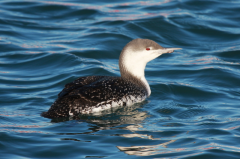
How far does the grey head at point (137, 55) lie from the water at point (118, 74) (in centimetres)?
61

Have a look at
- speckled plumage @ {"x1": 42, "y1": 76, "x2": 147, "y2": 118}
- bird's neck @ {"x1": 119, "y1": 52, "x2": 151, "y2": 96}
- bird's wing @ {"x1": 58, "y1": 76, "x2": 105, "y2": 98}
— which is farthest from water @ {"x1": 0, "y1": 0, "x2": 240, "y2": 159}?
bird's wing @ {"x1": 58, "y1": 76, "x2": 105, "y2": 98}

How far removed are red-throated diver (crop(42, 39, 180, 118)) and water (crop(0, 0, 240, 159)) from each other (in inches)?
6.6

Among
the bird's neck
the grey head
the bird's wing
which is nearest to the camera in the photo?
the bird's wing

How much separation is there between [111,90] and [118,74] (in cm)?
234

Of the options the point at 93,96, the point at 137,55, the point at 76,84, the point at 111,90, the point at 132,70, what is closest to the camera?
the point at 93,96

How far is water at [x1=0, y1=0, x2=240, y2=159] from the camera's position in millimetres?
5207

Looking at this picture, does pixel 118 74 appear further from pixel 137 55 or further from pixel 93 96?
pixel 93 96

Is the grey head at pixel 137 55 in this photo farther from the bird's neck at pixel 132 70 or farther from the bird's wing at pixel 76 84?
the bird's wing at pixel 76 84

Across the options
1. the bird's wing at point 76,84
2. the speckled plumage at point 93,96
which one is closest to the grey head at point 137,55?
the speckled plumage at point 93,96

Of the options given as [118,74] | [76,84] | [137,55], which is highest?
[137,55]

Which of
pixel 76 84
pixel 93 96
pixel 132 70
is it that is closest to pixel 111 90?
pixel 93 96

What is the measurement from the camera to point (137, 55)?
6.91 metres

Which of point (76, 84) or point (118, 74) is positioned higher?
point (118, 74)

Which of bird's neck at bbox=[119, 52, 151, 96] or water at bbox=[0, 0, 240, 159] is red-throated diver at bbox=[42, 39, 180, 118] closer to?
bird's neck at bbox=[119, 52, 151, 96]
